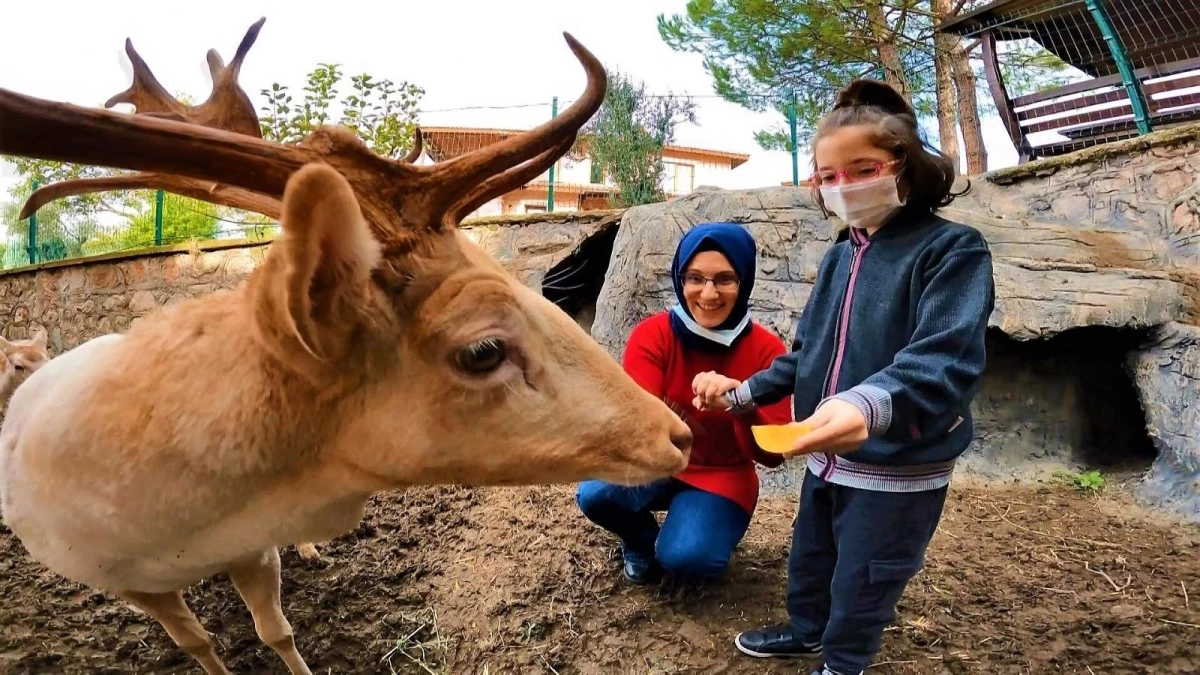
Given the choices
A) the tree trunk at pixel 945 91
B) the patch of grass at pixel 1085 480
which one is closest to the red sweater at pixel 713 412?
the patch of grass at pixel 1085 480

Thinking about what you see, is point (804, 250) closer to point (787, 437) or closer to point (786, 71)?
point (787, 437)

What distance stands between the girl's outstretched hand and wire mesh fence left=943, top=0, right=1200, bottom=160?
638cm

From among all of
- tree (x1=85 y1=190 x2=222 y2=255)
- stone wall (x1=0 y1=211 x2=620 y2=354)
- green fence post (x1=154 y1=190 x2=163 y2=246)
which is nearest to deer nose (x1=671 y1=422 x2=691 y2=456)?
stone wall (x1=0 y1=211 x2=620 y2=354)

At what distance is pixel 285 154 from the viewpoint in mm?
1450

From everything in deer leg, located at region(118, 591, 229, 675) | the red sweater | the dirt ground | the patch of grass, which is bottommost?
the patch of grass

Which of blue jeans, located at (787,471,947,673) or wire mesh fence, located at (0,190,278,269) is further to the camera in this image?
wire mesh fence, located at (0,190,278,269)

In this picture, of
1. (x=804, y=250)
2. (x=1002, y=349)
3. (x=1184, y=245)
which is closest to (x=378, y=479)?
(x=804, y=250)

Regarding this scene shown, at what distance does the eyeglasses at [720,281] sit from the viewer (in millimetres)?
2545

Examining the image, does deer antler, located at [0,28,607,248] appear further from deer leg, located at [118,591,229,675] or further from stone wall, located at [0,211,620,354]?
stone wall, located at [0,211,620,354]

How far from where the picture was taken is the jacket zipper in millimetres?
2070

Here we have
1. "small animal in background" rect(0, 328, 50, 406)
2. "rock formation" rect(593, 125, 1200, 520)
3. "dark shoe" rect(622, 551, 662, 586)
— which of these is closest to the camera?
"dark shoe" rect(622, 551, 662, 586)

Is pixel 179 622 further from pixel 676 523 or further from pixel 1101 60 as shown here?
pixel 1101 60

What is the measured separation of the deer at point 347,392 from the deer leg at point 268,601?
0.59 metres

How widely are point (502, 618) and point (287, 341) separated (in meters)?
1.77
